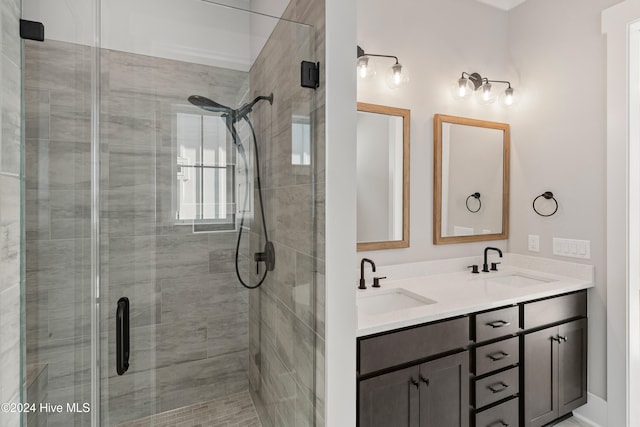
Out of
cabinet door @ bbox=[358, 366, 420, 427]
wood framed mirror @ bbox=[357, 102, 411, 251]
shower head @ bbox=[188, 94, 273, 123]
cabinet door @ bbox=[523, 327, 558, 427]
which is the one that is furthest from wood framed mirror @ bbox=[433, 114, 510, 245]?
shower head @ bbox=[188, 94, 273, 123]

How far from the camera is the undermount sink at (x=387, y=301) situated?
6.14ft

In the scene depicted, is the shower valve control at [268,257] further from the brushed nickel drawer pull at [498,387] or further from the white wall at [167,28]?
the brushed nickel drawer pull at [498,387]

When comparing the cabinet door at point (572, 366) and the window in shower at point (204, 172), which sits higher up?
the window in shower at point (204, 172)

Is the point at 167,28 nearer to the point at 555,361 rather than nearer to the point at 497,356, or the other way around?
the point at 497,356

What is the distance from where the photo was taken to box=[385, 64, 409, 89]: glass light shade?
2.13 meters

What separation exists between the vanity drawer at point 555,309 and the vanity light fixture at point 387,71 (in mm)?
1530

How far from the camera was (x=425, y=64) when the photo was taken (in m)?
2.31

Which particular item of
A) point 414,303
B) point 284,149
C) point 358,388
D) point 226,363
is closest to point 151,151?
point 284,149

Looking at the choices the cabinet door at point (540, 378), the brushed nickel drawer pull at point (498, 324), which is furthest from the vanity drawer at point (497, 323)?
the cabinet door at point (540, 378)

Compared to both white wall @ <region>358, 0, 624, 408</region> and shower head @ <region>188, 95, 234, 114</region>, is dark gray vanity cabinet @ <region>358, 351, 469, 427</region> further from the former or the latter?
shower head @ <region>188, 95, 234, 114</region>

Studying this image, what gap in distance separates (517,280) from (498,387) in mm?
885

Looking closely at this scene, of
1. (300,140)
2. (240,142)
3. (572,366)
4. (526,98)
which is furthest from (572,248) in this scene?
(240,142)

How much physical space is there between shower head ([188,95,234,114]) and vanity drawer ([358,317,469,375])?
107cm

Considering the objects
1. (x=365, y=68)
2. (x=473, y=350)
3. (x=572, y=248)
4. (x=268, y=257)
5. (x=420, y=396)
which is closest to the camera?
(x=268, y=257)
